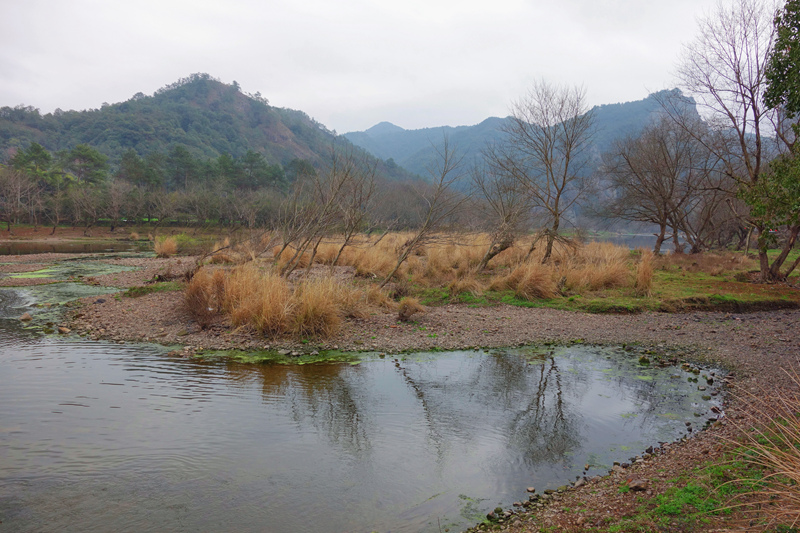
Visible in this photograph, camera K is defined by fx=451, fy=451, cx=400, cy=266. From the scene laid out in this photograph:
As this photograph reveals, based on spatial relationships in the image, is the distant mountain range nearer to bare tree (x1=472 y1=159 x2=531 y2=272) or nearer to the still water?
bare tree (x1=472 y1=159 x2=531 y2=272)

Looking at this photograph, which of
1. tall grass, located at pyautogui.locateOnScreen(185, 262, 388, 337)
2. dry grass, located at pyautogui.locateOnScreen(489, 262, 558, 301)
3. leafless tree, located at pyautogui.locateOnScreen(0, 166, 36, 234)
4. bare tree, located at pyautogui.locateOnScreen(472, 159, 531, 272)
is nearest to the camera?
tall grass, located at pyautogui.locateOnScreen(185, 262, 388, 337)

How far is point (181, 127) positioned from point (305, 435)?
382 feet

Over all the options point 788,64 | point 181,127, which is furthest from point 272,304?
point 181,127

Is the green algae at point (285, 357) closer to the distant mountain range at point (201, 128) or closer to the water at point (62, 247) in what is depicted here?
the water at point (62, 247)

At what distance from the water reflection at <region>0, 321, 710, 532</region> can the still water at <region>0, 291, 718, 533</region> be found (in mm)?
21

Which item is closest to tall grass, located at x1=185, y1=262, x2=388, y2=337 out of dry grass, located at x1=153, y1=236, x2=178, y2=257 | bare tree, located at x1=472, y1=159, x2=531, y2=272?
bare tree, located at x1=472, y1=159, x2=531, y2=272

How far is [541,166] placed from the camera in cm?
1919

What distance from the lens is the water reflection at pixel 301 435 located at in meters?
4.08

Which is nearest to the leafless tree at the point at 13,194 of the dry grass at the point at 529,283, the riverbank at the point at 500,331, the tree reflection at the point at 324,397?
the riverbank at the point at 500,331

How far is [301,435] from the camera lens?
18.0 feet

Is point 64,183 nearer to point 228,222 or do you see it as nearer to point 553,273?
point 228,222

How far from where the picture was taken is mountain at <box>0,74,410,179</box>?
282 ft

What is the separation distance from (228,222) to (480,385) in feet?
156

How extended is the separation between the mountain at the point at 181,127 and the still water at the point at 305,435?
2373 inches
